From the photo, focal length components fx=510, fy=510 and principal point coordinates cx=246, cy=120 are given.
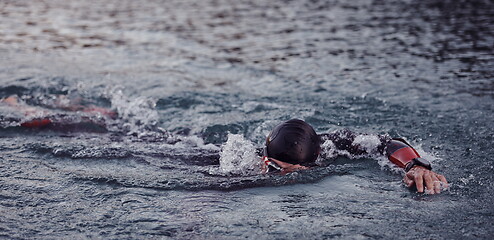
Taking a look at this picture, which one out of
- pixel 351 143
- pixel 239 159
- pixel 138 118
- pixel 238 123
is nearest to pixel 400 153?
pixel 351 143

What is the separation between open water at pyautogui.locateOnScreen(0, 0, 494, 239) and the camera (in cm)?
416

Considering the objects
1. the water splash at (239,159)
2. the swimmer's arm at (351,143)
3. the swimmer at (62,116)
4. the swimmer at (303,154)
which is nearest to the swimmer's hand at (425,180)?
the swimmer at (303,154)

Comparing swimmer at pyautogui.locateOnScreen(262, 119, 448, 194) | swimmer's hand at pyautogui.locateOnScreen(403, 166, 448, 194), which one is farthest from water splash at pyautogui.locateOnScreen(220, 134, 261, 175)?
swimmer's hand at pyautogui.locateOnScreen(403, 166, 448, 194)

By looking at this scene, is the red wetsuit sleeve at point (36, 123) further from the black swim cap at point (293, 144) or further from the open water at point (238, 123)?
the black swim cap at point (293, 144)

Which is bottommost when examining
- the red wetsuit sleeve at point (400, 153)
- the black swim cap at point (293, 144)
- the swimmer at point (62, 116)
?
the swimmer at point (62, 116)

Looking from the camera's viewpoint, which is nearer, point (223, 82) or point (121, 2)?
point (223, 82)

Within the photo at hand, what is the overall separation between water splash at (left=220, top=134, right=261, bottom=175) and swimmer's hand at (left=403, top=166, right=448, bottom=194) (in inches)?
60.0

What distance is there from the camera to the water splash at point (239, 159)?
5285 mm

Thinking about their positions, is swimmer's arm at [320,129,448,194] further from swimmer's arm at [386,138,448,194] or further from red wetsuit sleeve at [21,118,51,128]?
red wetsuit sleeve at [21,118,51,128]

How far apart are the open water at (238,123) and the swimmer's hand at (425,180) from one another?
0.29 feet

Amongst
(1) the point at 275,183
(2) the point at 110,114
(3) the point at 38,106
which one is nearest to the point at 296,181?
(1) the point at 275,183

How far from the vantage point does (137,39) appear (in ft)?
46.8

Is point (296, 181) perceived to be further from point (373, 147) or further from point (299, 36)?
point (299, 36)

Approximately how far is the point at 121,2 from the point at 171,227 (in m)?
19.7
